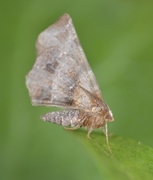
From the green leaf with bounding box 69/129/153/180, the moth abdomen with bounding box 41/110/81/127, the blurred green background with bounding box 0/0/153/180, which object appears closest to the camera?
the green leaf with bounding box 69/129/153/180

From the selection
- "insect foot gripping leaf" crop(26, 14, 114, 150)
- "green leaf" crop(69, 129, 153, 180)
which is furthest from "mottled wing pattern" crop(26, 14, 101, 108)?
"green leaf" crop(69, 129, 153, 180)

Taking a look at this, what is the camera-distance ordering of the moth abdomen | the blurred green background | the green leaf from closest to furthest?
the green leaf
the moth abdomen
the blurred green background

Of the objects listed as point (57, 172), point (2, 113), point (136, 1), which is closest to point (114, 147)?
point (57, 172)

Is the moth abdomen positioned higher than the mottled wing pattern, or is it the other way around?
the mottled wing pattern

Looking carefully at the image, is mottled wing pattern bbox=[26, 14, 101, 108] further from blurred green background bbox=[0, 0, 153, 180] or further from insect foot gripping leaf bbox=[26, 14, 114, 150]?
blurred green background bbox=[0, 0, 153, 180]

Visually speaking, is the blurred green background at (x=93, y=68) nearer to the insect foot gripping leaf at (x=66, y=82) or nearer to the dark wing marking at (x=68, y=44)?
the insect foot gripping leaf at (x=66, y=82)

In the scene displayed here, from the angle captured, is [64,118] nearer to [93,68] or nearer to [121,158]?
[121,158]

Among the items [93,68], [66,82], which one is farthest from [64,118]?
[93,68]

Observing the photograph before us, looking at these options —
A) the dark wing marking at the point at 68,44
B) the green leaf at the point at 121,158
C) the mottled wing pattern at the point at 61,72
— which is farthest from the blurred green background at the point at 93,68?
the green leaf at the point at 121,158
